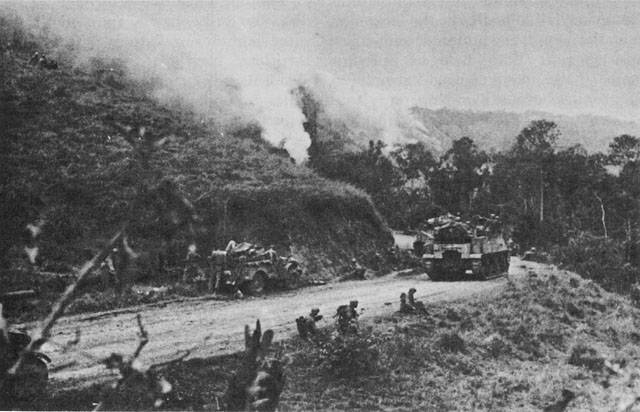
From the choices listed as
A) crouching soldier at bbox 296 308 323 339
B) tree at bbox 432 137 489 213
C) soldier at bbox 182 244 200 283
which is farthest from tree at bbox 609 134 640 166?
crouching soldier at bbox 296 308 323 339

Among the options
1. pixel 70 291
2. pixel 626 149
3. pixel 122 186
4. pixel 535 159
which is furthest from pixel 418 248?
pixel 70 291

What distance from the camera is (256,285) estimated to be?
1669 centimetres

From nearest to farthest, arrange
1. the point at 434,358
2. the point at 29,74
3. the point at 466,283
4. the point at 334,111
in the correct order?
the point at 434,358
the point at 466,283
the point at 29,74
the point at 334,111

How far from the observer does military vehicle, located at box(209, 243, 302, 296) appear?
1619cm

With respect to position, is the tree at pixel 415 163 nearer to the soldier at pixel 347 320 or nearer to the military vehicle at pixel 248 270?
the military vehicle at pixel 248 270

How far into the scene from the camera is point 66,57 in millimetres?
30547

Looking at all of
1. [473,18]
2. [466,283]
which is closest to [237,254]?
[466,283]

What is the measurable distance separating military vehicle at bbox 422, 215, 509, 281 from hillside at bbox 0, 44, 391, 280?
405 centimetres

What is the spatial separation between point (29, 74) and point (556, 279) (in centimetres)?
2311

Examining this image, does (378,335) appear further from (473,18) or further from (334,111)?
(334,111)

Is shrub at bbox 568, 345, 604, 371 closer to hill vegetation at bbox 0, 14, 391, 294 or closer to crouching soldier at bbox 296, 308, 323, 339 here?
crouching soldier at bbox 296, 308, 323, 339

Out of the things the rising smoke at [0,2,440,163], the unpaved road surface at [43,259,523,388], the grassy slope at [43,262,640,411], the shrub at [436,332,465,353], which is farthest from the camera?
the rising smoke at [0,2,440,163]

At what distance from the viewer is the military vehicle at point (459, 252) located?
20.3 m

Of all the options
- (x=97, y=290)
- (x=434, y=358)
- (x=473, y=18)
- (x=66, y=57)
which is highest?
(x=66, y=57)
